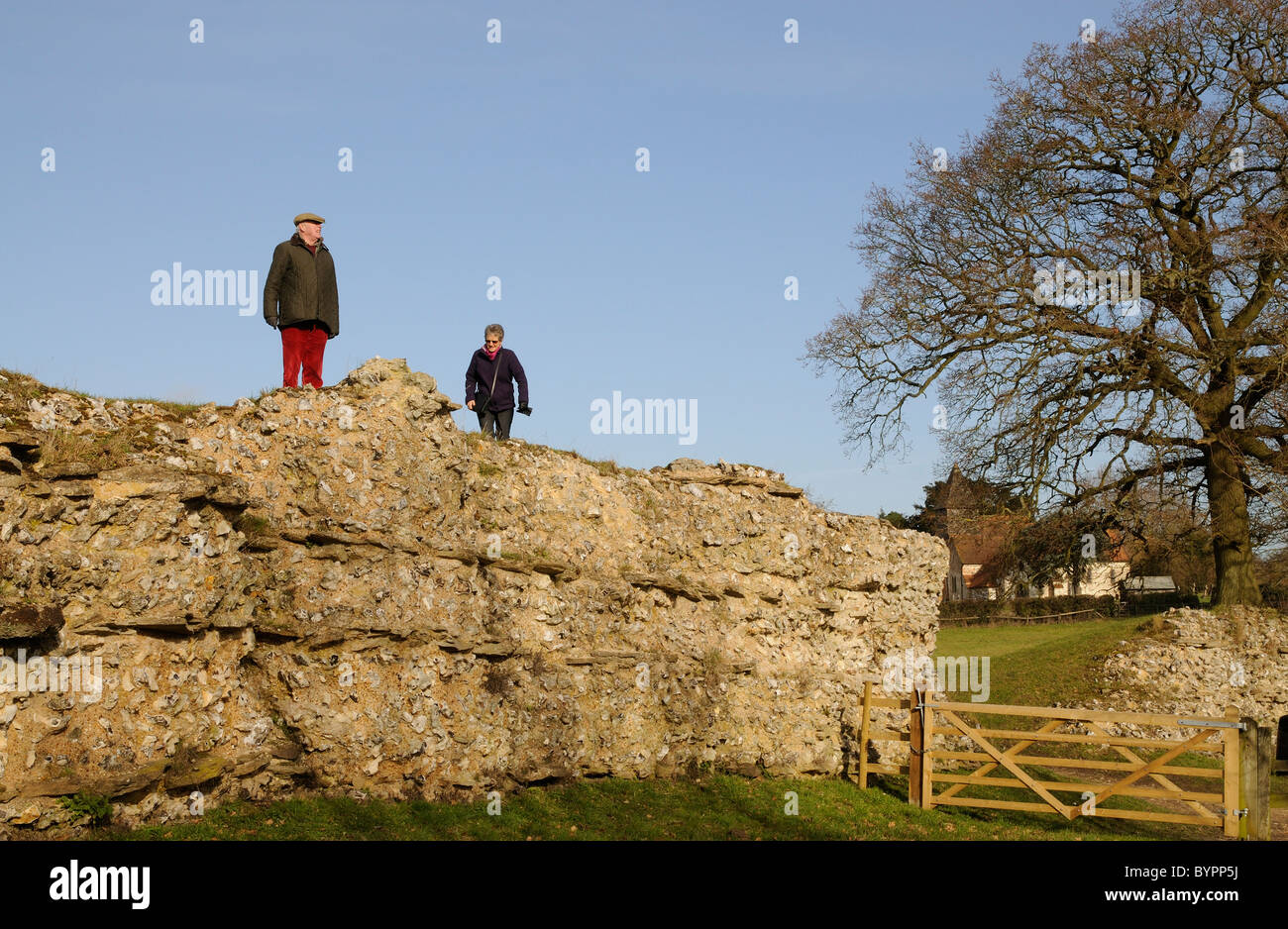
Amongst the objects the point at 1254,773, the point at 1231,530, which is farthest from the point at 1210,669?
the point at 1254,773

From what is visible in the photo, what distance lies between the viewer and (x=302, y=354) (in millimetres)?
14016

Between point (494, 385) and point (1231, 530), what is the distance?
22.9m

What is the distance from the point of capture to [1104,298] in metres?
29.9

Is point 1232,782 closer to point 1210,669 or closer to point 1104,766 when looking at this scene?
point 1104,766

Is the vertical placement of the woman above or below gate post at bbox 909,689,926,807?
above

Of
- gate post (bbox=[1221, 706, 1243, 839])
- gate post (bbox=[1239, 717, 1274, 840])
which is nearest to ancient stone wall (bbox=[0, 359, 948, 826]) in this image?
gate post (bbox=[1221, 706, 1243, 839])

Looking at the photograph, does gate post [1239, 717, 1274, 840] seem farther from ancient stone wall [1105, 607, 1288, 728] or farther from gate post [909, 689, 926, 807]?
ancient stone wall [1105, 607, 1288, 728]

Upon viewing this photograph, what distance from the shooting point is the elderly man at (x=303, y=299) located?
540 inches

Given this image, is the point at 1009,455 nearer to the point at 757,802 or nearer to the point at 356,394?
the point at 757,802

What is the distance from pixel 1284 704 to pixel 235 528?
27307mm

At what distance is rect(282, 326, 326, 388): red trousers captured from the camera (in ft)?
45.1

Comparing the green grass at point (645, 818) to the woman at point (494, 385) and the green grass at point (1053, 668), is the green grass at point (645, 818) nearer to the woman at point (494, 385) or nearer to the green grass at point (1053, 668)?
the woman at point (494, 385)

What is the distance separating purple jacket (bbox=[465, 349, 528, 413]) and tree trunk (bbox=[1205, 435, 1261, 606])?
71.3 ft

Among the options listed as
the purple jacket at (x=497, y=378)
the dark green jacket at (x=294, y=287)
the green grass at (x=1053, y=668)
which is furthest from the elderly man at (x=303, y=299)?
the green grass at (x=1053, y=668)
